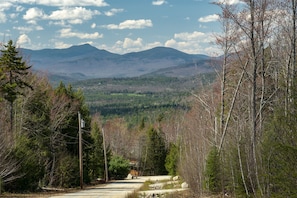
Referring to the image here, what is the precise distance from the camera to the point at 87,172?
4775 cm

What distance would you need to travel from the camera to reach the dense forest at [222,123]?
38.8 feet

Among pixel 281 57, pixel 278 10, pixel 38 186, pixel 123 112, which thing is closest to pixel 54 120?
pixel 38 186

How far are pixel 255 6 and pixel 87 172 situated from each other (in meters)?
35.3

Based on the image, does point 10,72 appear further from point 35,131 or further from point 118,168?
point 118,168

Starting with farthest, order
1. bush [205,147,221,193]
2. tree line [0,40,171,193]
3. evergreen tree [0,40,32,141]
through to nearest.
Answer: evergreen tree [0,40,32,141]
tree line [0,40,171,193]
bush [205,147,221,193]

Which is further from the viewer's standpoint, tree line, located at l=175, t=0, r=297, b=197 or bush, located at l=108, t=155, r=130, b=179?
bush, located at l=108, t=155, r=130, b=179

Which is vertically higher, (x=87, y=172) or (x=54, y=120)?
(x=54, y=120)

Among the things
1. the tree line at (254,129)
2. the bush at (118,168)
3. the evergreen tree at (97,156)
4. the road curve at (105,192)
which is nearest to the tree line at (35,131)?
the road curve at (105,192)

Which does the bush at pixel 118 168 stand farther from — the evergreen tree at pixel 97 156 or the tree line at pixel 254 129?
the tree line at pixel 254 129

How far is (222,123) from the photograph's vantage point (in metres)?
23.1

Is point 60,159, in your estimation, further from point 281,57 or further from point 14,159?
point 281,57

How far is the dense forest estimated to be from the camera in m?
11.8

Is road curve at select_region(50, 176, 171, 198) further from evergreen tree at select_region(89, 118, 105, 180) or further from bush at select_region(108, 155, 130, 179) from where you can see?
bush at select_region(108, 155, 130, 179)

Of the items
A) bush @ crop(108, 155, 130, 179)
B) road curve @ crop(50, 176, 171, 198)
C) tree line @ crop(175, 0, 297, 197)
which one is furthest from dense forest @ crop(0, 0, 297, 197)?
bush @ crop(108, 155, 130, 179)
